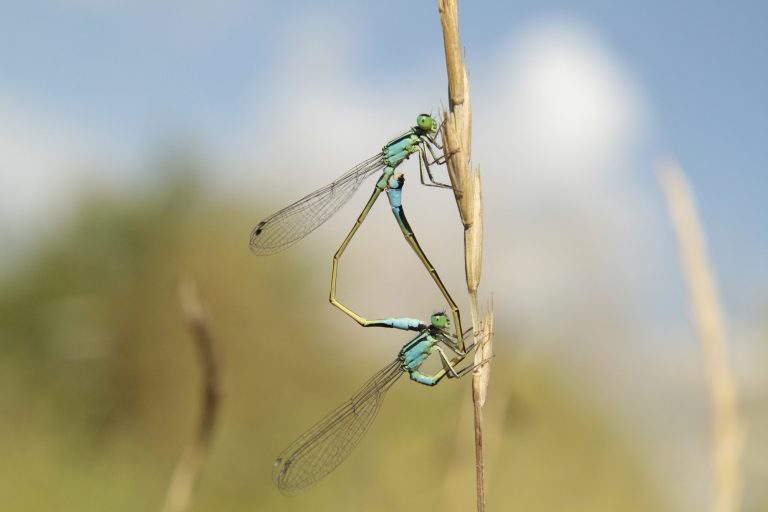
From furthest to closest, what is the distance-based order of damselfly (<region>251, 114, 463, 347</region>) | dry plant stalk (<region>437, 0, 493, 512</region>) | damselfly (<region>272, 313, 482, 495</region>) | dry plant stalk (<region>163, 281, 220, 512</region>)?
damselfly (<region>272, 313, 482, 495</region>) < damselfly (<region>251, 114, 463, 347</region>) < dry plant stalk (<region>163, 281, 220, 512</region>) < dry plant stalk (<region>437, 0, 493, 512</region>)

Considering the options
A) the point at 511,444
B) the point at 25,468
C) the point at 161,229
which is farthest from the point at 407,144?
the point at 161,229

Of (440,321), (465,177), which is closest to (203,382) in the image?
(465,177)

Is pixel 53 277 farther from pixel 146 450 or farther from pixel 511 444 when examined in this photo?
pixel 511 444

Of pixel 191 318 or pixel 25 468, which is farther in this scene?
pixel 25 468

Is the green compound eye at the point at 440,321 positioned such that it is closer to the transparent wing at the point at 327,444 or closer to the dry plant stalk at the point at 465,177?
the transparent wing at the point at 327,444

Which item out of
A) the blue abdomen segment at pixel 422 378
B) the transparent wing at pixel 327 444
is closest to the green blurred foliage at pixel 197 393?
the transparent wing at pixel 327 444

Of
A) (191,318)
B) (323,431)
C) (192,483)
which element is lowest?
(323,431)

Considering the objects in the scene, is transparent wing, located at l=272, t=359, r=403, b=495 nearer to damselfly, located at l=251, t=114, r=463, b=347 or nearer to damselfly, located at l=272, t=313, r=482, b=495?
damselfly, located at l=272, t=313, r=482, b=495

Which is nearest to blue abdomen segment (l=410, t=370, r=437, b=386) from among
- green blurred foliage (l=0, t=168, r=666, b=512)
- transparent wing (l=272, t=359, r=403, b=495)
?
transparent wing (l=272, t=359, r=403, b=495)
